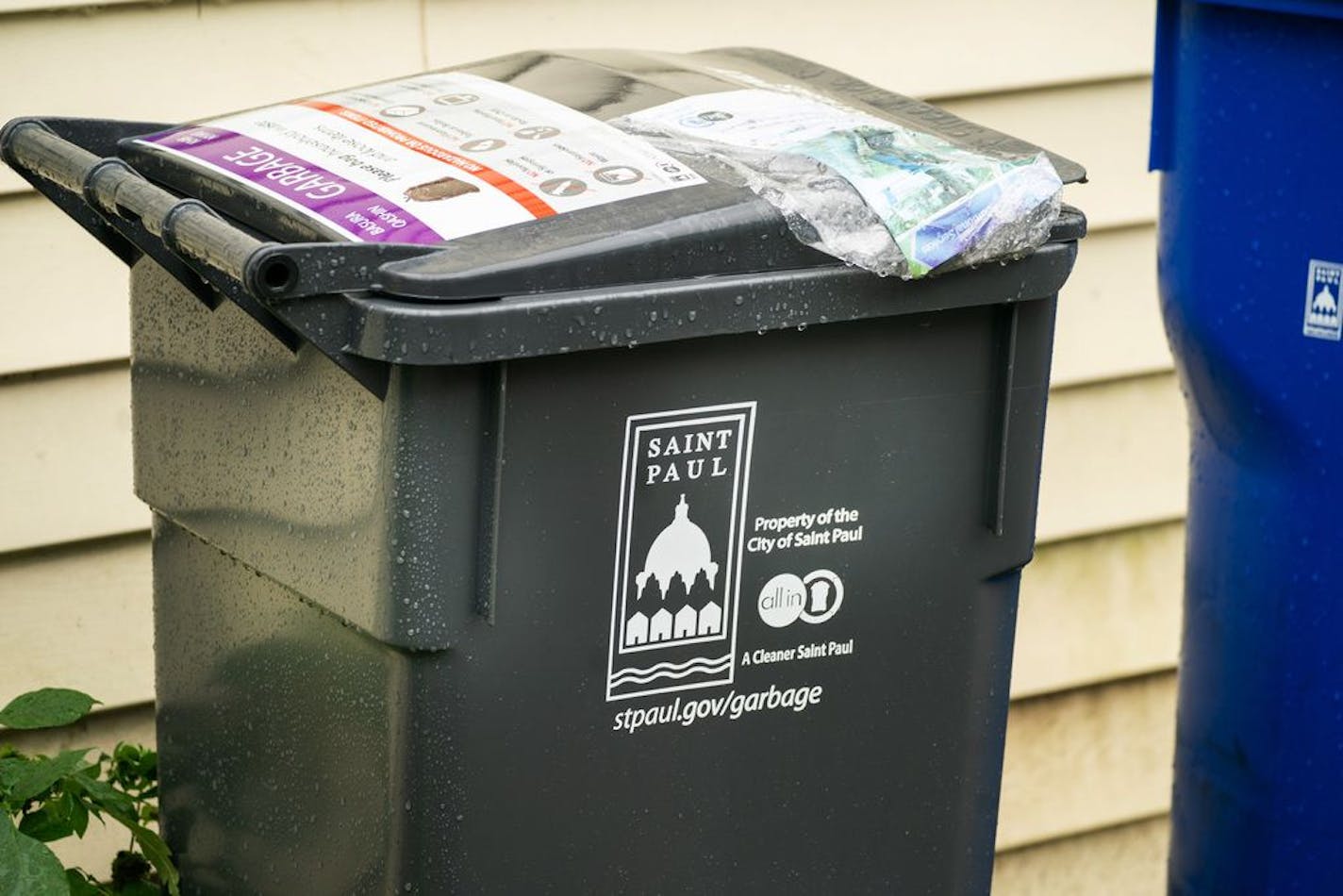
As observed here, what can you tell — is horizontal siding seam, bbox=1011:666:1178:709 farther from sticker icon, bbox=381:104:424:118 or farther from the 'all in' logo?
sticker icon, bbox=381:104:424:118

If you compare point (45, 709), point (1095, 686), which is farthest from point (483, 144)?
point (1095, 686)

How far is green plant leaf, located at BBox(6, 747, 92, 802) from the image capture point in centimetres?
246

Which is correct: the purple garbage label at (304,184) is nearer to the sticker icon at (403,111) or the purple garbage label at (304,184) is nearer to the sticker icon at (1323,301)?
the sticker icon at (403,111)

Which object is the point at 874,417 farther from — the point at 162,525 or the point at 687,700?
the point at 162,525

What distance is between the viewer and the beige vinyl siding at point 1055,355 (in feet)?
10.1

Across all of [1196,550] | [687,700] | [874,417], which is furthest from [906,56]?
[687,700]

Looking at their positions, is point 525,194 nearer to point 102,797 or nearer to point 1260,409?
point 102,797

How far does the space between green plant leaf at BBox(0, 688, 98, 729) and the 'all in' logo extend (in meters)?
0.75

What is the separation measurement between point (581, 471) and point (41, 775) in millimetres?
862

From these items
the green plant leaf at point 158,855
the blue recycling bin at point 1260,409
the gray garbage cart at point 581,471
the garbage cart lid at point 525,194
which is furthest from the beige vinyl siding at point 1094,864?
the garbage cart lid at point 525,194

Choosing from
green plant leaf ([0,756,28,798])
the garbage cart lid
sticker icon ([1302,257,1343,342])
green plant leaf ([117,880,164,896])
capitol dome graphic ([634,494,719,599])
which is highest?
the garbage cart lid

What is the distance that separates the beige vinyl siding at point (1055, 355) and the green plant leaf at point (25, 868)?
982 mm

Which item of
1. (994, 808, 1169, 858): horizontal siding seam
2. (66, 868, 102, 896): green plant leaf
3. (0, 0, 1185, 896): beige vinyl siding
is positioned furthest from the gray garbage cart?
(994, 808, 1169, 858): horizontal siding seam

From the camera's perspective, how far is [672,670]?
221cm
